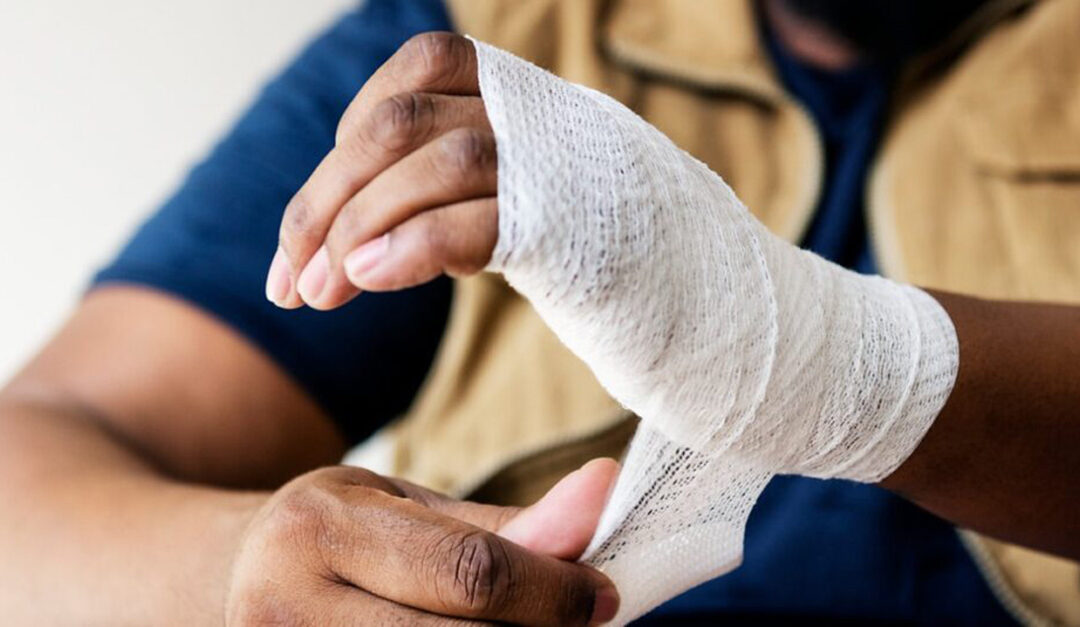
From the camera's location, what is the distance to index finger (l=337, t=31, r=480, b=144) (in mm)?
385

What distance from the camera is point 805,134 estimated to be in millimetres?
772

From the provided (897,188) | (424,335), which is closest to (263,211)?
(424,335)

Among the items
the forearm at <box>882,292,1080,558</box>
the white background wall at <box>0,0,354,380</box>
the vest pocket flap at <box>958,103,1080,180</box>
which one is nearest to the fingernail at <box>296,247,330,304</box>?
the forearm at <box>882,292,1080,558</box>

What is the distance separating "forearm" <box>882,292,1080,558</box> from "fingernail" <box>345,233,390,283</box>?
0.79 ft

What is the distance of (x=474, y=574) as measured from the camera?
0.38 metres

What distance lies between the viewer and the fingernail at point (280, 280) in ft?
1.28

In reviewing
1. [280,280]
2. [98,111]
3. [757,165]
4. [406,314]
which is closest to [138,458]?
[406,314]

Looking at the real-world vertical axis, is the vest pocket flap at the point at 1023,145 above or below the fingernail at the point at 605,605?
above

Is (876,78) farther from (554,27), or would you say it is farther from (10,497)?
(10,497)

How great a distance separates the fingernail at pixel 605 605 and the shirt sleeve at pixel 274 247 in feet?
1.19

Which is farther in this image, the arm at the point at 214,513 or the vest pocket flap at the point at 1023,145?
the vest pocket flap at the point at 1023,145

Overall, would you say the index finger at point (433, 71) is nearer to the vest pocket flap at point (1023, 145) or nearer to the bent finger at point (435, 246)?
the bent finger at point (435, 246)

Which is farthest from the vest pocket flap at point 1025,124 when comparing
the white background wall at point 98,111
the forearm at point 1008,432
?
the white background wall at point 98,111

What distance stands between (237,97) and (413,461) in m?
0.52
